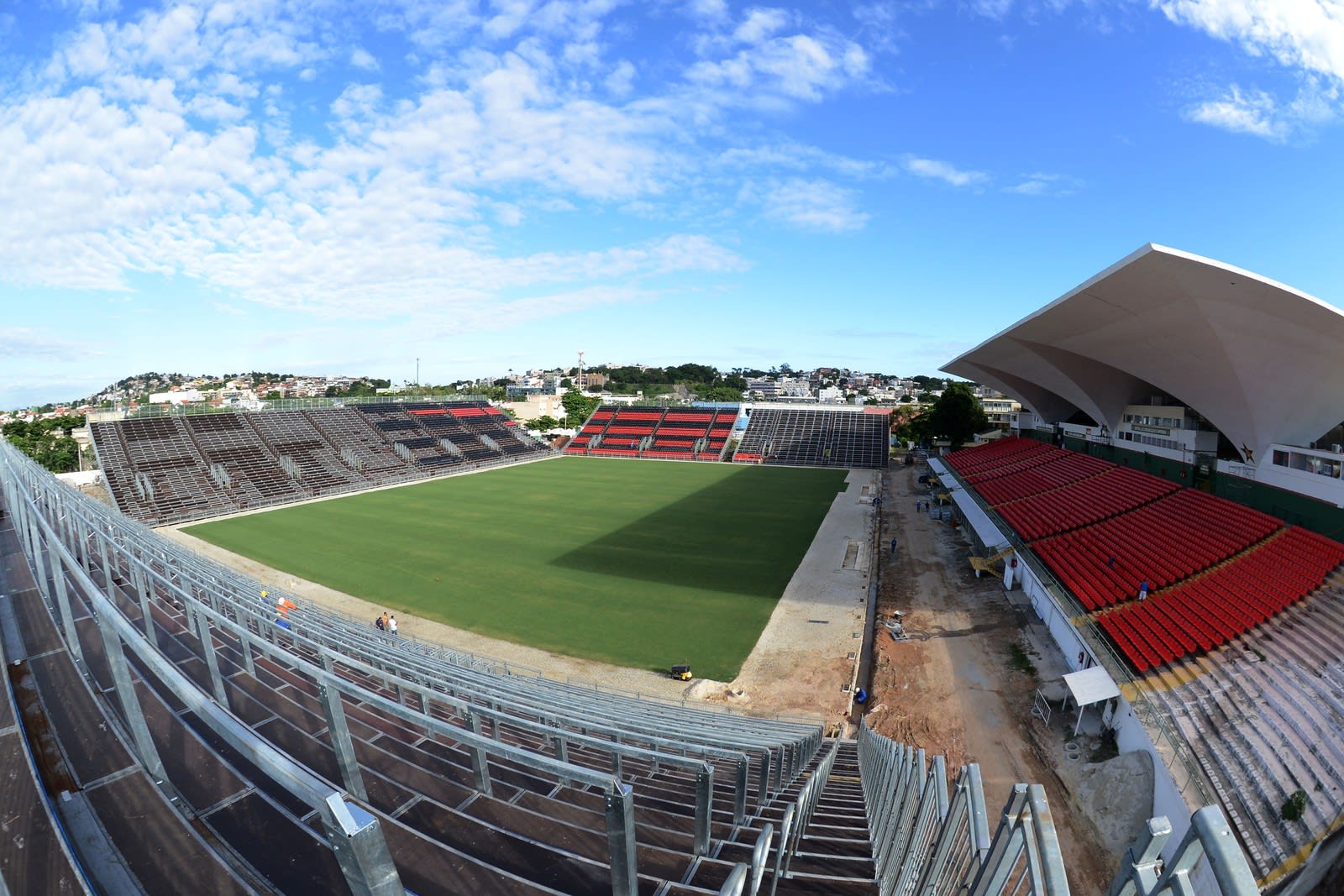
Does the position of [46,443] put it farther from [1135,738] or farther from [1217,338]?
[1217,338]

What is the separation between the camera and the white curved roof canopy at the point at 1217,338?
14164 mm

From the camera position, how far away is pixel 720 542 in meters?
27.8

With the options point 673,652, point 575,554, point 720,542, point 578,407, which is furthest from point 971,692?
point 578,407

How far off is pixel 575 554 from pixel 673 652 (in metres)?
10.3

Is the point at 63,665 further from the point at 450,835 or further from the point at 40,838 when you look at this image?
the point at 450,835

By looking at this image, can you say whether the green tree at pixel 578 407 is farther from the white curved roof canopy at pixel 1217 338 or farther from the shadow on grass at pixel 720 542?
the white curved roof canopy at pixel 1217 338

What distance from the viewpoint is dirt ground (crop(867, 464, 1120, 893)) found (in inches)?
401

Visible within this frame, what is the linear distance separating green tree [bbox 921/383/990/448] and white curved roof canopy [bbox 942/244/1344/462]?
3244 centimetres

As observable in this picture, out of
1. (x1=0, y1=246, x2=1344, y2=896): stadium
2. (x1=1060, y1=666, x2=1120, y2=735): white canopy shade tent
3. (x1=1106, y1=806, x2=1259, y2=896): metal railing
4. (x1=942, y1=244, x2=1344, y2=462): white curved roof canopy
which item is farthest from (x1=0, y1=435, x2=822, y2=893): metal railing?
(x1=942, y1=244, x2=1344, y2=462): white curved roof canopy

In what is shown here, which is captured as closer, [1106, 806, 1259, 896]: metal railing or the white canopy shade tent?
[1106, 806, 1259, 896]: metal railing

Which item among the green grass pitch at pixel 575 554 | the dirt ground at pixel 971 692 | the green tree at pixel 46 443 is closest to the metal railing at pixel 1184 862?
the dirt ground at pixel 971 692

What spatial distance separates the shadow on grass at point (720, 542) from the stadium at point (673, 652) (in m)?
0.29

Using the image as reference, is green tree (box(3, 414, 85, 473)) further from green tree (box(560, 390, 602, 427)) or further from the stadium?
green tree (box(560, 390, 602, 427))

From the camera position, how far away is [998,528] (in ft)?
77.7
